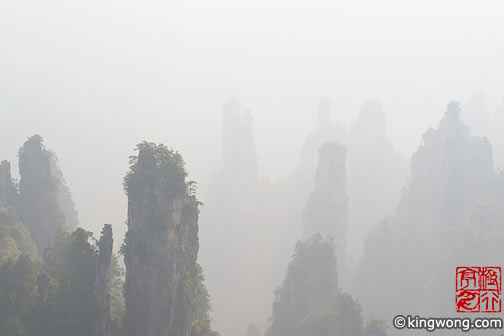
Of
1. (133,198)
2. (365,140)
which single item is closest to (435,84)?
(365,140)

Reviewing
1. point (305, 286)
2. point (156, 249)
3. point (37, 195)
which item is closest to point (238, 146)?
point (305, 286)

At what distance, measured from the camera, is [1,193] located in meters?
50.5

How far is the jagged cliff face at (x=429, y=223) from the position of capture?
210 feet

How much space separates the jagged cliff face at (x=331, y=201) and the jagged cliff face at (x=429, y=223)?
6389mm

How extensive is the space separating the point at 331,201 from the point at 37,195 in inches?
1596

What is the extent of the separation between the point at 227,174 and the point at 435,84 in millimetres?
99320

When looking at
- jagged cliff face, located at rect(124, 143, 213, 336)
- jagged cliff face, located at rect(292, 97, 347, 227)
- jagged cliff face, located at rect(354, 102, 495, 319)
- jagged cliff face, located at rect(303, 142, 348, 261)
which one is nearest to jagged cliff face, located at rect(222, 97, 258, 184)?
jagged cliff face, located at rect(292, 97, 347, 227)

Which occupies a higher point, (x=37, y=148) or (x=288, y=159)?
(x=288, y=159)

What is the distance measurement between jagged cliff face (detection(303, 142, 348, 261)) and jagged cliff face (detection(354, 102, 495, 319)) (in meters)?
6.39

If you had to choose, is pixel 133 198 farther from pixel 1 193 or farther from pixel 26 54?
pixel 26 54

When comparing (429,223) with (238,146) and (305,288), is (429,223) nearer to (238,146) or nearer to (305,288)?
(305,288)

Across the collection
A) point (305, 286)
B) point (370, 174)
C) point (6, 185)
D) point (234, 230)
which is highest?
point (370, 174)

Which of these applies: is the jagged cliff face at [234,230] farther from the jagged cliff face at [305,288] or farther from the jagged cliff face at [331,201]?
the jagged cliff face at [305,288]

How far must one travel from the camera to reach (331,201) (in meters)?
75.3
